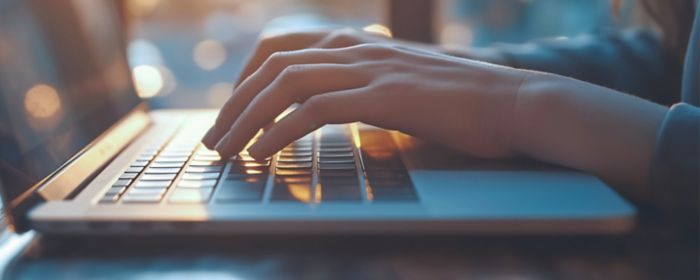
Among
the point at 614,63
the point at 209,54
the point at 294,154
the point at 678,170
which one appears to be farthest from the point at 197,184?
the point at 209,54

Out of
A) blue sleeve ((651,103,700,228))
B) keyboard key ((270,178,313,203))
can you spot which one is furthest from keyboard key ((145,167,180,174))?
blue sleeve ((651,103,700,228))

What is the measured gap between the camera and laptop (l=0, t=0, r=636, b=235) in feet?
1.22

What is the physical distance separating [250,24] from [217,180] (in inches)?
58.1

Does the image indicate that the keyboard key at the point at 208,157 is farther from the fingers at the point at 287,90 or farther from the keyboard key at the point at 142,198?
the keyboard key at the point at 142,198

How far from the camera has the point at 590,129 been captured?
459 millimetres

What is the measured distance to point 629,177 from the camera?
451 millimetres

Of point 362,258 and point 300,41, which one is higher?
point 300,41

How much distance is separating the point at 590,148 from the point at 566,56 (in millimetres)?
397

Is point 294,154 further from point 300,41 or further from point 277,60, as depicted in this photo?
point 300,41

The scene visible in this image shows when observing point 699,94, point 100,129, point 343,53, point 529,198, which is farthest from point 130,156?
point 699,94

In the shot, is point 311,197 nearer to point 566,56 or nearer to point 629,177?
point 629,177

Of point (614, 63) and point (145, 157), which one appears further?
point (614, 63)

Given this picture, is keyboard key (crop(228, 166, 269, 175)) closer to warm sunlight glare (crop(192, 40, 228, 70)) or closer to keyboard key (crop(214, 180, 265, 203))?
keyboard key (crop(214, 180, 265, 203))

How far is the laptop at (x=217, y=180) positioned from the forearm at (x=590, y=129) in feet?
0.06
